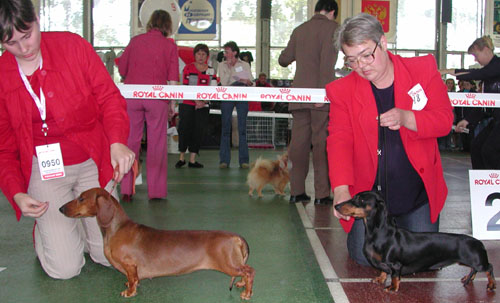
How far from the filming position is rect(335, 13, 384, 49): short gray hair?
2348 mm

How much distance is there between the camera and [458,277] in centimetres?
296

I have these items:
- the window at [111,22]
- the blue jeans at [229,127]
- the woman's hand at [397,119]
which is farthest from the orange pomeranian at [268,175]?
the window at [111,22]

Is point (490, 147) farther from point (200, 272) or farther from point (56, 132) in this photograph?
point (56, 132)

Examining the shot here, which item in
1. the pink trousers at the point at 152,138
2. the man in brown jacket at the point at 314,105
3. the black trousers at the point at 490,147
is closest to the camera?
the black trousers at the point at 490,147

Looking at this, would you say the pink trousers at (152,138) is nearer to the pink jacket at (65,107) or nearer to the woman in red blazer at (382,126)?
the pink jacket at (65,107)

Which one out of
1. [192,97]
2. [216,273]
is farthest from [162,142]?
[216,273]

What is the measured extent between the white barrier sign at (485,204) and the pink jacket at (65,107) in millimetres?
2581

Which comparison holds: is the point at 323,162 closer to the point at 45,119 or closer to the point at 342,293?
the point at 342,293

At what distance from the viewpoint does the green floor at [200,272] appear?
103 inches

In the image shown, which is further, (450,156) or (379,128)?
(450,156)

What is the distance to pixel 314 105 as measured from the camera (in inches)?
196

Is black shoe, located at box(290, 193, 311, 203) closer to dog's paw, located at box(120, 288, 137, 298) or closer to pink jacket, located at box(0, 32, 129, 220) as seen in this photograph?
pink jacket, located at box(0, 32, 129, 220)

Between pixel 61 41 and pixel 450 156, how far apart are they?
1005 centimetres

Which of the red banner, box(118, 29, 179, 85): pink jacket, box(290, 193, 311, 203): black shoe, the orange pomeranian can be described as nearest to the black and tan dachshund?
box(290, 193, 311, 203): black shoe
